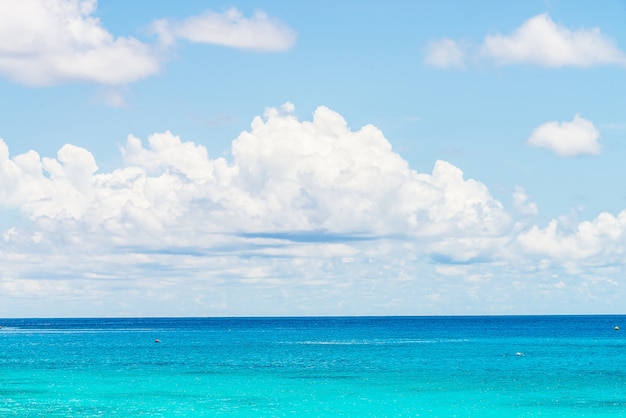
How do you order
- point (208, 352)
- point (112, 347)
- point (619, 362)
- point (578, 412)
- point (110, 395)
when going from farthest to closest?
point (112, 347) → point (208, 352) → point (619, 362) → point (110, 395) → point (578, 412)

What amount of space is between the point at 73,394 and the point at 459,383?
35.2 metres

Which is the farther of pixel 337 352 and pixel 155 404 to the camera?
pixel 337 352

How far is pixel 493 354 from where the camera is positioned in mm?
130750

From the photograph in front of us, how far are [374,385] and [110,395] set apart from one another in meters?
24.0

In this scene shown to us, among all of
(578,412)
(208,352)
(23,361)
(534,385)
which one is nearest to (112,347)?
(208,352)

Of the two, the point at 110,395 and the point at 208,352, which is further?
the point at 208,352

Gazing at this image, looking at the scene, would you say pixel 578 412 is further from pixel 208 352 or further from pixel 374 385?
pixel 208 352

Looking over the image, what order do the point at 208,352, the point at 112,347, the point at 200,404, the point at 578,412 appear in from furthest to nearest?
1. the point at 112,347
2. the point at 208,352
3. the point at 200,404
4. the point at 578,412

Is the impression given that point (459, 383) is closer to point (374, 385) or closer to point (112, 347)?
point (374, 385)

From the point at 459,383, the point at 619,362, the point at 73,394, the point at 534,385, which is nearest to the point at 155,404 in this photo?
the point at 73,394

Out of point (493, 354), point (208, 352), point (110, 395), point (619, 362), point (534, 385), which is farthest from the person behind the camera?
point (208, 352)

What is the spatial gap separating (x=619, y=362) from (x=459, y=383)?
36787 millimetres

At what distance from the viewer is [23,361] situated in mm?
120438

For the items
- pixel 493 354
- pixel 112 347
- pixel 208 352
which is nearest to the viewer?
pixel 493 354
